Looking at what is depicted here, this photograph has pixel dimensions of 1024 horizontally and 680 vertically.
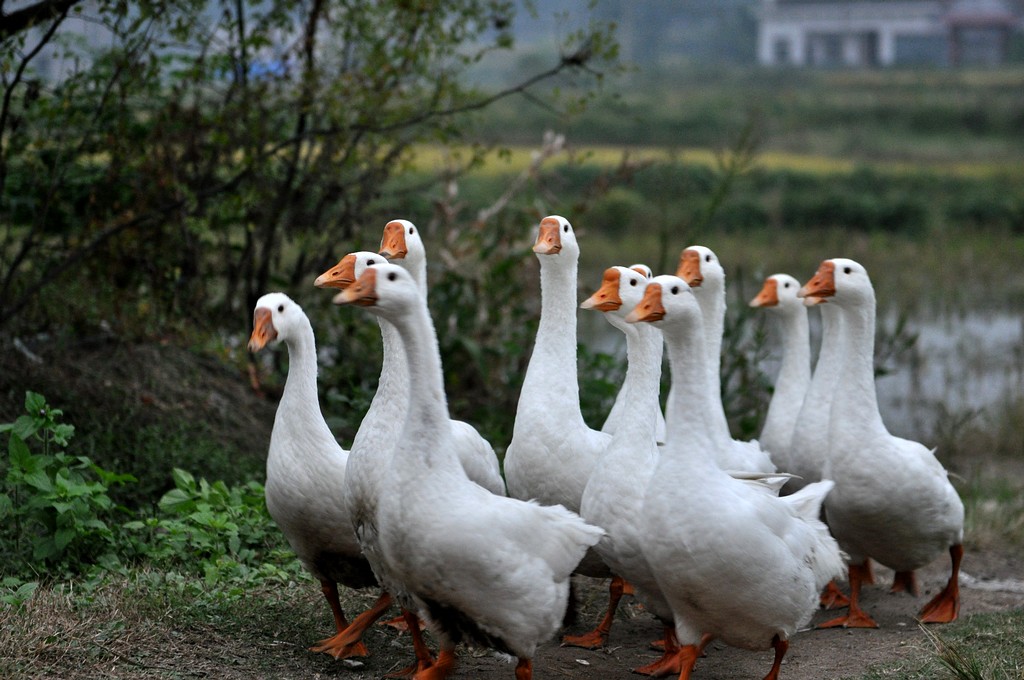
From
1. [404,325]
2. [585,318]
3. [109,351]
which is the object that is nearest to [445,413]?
[404,325]

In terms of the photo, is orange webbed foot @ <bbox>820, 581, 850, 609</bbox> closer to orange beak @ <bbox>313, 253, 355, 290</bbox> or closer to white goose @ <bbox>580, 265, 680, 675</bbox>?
white goose @ <bbox>580, 265, 680, 675</bbox>

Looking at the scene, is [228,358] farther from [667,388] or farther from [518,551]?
[518,551]

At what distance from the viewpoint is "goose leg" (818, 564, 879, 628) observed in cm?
550

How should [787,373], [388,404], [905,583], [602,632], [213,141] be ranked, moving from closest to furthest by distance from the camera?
[388,404] → [602,632] → [905,583] → [787,373] → [213,141]

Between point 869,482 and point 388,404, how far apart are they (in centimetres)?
217

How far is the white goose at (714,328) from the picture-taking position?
17.1 ft

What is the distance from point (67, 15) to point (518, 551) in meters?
4.08

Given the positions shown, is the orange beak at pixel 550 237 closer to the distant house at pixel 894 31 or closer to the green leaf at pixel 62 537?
the green leaf at pixel 62 537

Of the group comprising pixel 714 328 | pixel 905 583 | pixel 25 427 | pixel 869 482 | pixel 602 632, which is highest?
pixel 714 328

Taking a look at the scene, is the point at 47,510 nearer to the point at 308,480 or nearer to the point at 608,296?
the point at 308,480

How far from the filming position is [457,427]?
5.00 m

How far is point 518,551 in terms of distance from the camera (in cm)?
396

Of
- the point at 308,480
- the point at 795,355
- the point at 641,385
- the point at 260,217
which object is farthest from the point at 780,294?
the point at 260,217

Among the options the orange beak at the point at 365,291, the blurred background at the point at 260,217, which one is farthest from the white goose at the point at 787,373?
the orange beak at the point at 365,291
